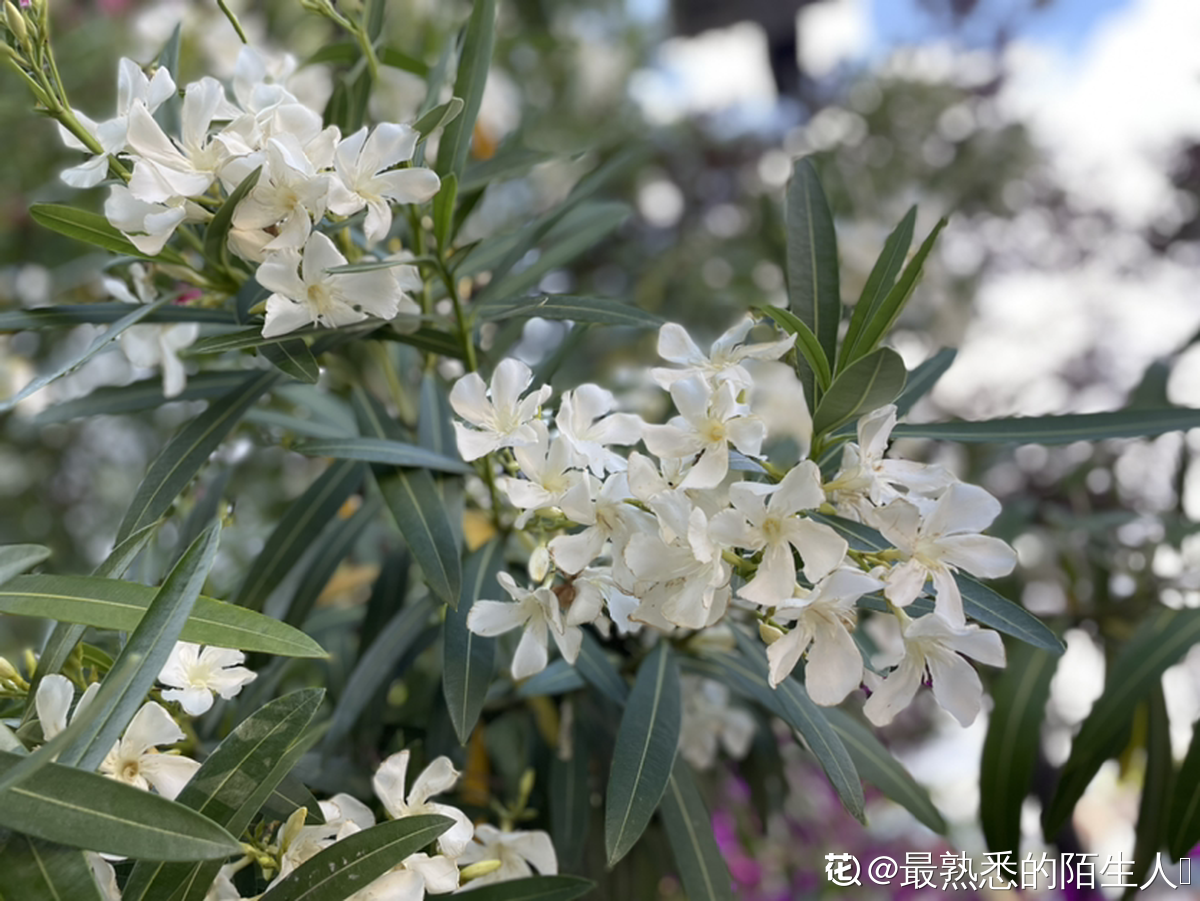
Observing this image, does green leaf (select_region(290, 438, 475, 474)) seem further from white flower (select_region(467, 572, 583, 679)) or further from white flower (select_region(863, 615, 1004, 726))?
white flower (select_region(863, 615, 1004, 726))

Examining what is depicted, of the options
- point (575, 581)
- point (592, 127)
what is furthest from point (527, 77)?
point (575, 581)

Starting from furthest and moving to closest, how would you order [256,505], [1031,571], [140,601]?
1. [256,505]
2. [1031,571]
3. [140,601]

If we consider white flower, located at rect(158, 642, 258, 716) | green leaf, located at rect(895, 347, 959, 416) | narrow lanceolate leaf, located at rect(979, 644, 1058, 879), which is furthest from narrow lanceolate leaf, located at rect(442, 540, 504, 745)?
narrow lanceolate leaf, located at rect(979, 644, 1058, 879)

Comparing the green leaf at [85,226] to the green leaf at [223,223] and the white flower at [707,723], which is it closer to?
the green leaf at [223,223]

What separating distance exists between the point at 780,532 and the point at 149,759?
1.22ft

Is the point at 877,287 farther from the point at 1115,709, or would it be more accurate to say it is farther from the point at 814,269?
the point at 1115,709

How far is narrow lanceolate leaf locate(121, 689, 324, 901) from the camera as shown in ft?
1.45

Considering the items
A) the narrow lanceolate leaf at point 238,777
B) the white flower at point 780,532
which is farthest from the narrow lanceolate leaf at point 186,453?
the white flower at point 780,532

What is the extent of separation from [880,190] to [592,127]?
0.91 m

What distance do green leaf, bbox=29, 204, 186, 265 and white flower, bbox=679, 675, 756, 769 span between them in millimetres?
615

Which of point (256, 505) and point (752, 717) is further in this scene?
point (256, 505)

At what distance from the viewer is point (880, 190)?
7.19 feet

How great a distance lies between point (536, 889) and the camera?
0.54 meters

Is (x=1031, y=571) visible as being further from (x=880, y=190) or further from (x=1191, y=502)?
(x=880, y=190)
